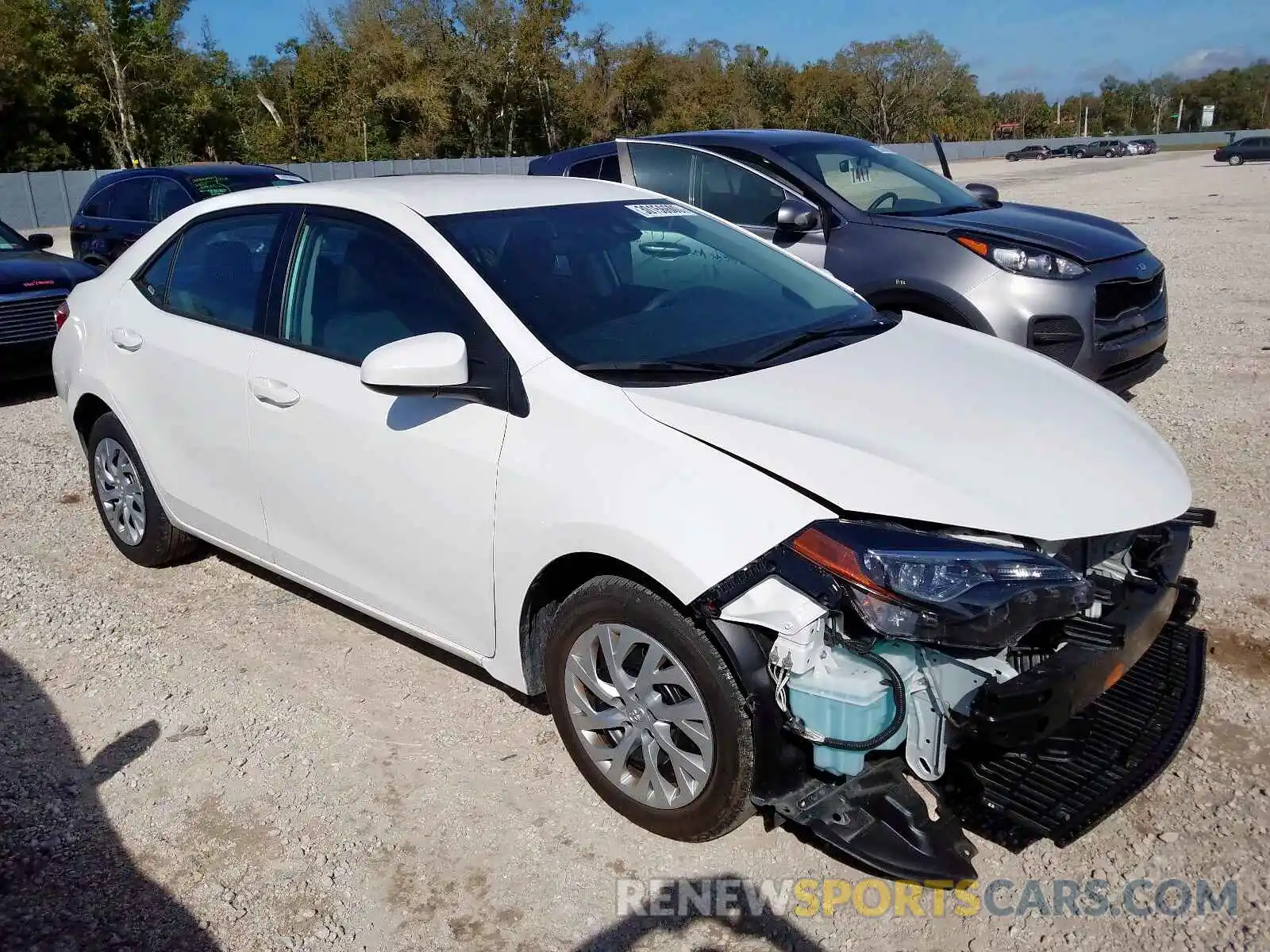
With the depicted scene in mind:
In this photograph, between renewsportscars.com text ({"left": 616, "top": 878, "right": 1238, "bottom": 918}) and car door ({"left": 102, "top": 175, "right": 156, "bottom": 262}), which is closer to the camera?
renewsportscars.com text ({"left": 616, "top": 878, "right": 1238, "bottom": 918})

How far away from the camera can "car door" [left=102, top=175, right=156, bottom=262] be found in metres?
11.3

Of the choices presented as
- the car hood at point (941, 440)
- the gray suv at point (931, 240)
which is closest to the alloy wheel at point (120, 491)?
the car hood at point (941, 440)

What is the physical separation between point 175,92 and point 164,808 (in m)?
49.9

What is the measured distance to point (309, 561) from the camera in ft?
12.4

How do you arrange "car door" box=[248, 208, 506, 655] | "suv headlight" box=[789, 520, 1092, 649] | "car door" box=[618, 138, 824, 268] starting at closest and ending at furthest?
1. "suv headlight" box=[789, 520, 1092, 649]
2. "car door" box=[248, 208, 506, 655]
3. "car door" box=[618, 138, 824, 268]

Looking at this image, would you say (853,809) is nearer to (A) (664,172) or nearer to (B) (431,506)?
(B) (431,506)

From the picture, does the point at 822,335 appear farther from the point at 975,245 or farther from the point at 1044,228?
the point at 1044,228

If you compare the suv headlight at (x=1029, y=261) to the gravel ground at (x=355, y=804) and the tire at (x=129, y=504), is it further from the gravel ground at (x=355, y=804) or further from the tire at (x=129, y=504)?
the tire at (x=129, y=504)

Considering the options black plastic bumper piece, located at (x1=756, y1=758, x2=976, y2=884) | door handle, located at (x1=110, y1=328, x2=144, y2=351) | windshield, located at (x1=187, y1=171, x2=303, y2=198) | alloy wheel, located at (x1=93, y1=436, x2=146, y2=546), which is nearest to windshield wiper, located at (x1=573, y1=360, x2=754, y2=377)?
black plastic bumper piece, located at (x1=756, y1=758, x2=976, y2=884)

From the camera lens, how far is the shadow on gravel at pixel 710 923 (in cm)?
258

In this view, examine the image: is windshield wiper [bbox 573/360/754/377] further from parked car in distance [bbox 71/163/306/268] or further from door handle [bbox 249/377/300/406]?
parked car in distance [bbox 71/163/306/268]

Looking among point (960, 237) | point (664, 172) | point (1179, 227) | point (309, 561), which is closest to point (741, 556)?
point (309, 561)

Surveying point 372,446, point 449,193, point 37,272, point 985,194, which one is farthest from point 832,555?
point 37,272

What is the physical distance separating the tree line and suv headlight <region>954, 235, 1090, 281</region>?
104 feet
